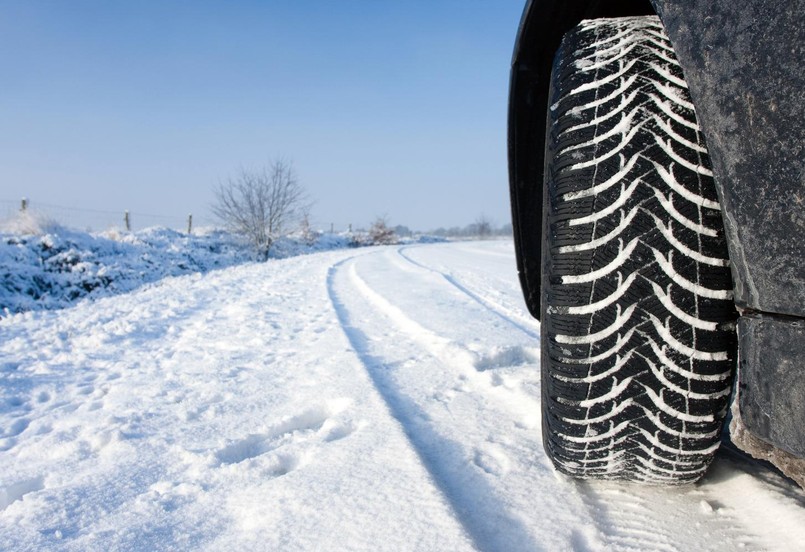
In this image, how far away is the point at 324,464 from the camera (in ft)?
3.94

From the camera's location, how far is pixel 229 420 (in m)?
1.54

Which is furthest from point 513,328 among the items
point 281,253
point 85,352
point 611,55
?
point 281,253

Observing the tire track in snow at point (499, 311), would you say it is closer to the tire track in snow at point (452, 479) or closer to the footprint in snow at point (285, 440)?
the tire track in snow at point (452, 479)

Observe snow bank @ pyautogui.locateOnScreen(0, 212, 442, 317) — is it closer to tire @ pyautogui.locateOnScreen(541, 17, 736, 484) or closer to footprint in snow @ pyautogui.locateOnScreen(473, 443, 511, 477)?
footprint in snow @ pyautogui.locateOnScreen(473, 443, 511, 477)

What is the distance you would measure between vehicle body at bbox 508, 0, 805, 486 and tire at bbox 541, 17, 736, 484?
0.46ft

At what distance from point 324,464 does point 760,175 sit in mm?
1097

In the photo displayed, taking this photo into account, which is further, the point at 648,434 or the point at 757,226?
the point at 648,434

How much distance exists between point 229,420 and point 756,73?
159cm

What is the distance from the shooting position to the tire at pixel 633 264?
2.80ft

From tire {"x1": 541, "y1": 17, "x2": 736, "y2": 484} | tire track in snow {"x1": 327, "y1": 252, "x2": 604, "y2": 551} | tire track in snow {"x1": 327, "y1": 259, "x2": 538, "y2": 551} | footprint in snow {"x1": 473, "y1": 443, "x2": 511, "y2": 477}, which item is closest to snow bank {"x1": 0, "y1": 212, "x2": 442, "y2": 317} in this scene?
tire track in snow {"x1": 327, "y1": 252, "x2": 604, "y2": 551}

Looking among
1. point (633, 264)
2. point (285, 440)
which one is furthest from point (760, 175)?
point (285, 440)

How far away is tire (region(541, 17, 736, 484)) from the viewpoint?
853mm

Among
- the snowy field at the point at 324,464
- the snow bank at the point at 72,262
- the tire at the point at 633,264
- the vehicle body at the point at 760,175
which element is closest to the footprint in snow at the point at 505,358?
the snowy field at the point at 324,464

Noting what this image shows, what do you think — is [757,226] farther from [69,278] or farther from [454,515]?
[69,278]
